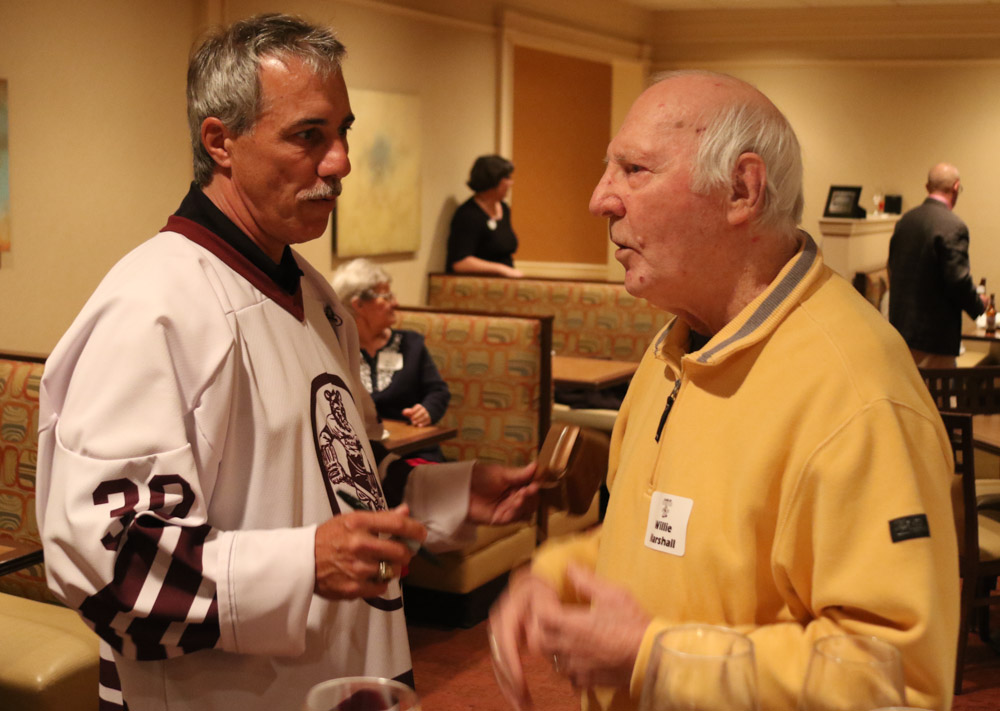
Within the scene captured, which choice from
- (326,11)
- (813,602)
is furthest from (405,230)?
(813,602)

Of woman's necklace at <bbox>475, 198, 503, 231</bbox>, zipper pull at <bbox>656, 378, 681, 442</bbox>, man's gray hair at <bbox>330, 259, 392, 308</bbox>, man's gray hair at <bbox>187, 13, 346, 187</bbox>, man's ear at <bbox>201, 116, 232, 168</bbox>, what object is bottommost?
zipper pull at <bbox>656, 378, 681, 442</bbox>

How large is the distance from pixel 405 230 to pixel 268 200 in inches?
211

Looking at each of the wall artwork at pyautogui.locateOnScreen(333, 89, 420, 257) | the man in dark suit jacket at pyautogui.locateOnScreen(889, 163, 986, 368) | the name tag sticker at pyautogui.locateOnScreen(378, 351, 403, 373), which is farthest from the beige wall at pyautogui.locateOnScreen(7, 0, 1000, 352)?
the name tag sticker at pyautogui.locateOnScreen(378, 351, 403, 373)

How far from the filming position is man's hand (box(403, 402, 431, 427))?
A: 14.0ft

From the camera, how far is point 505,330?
15.0 ft

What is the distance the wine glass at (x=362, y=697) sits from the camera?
78 centimetres

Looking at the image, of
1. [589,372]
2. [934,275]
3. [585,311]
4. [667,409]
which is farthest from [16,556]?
[934,275]

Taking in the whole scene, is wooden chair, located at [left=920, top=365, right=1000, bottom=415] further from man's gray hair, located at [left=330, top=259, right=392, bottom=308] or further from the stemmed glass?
the stemmed glass

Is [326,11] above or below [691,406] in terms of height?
above

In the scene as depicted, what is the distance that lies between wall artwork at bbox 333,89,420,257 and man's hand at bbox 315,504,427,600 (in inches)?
189

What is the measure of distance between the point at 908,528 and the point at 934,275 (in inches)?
222

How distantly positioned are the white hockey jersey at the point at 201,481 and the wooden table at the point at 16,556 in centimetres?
130

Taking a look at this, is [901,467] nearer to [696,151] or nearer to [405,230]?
[696,151]

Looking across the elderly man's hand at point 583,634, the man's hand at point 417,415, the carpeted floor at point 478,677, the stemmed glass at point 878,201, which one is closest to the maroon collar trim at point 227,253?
the elderly man's hand at point 583,634
